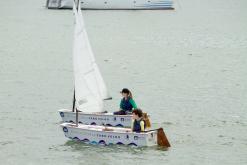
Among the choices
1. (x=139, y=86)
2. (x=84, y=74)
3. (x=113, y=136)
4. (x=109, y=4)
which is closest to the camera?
(x=113, y=136)

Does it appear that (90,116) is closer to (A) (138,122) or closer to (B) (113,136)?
(B) (113,136)

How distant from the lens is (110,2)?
11812 cm

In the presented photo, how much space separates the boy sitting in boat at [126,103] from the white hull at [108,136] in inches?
95.1

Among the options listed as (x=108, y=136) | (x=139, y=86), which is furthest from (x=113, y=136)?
(x=139, y=86)

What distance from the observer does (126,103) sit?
34.4 metres

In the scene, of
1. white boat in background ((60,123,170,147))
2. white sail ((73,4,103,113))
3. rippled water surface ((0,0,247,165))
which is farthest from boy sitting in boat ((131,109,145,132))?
white sail ((73,4,103,113))

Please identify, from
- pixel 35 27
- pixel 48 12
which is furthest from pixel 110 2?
pixel 35 27

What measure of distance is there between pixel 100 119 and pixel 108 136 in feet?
10.4

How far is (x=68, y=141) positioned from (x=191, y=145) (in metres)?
5.32

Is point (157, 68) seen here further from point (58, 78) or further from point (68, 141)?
point (68, 141)

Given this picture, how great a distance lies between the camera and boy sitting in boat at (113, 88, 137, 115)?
34156mm

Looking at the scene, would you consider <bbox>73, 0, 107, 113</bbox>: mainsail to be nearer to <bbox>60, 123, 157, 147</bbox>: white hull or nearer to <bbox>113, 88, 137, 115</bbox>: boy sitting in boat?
<bbox>113, 88, 137, 115</bbox>: boy sitting in boat

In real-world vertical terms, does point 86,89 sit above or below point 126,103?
above

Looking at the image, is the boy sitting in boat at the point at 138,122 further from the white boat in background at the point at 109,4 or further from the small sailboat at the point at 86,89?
the white boat in background at the point at 109,4
